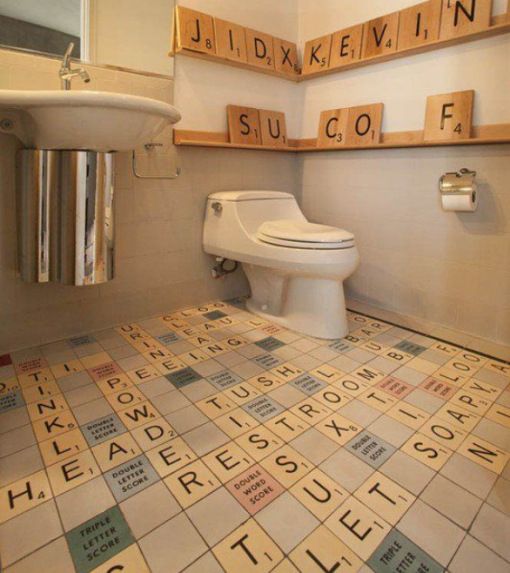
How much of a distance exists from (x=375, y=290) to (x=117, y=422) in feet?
4.69

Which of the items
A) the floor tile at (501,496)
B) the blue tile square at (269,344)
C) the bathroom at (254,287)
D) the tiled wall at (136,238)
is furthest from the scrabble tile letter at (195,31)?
the floor tile at (501,496)

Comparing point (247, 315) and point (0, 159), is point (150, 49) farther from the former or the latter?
→ point (247, 315)

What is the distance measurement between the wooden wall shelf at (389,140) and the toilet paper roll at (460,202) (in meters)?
0.21

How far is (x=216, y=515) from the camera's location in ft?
2.66

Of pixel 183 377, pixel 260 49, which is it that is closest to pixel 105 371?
pixel 183 377

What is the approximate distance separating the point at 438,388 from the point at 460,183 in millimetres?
820

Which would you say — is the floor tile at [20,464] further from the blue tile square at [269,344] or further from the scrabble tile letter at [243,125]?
the scrabble tile letter at [243,125]

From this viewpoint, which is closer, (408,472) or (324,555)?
(324,555)

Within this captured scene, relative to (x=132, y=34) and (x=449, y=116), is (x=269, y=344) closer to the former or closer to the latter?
(x=449, y=116)

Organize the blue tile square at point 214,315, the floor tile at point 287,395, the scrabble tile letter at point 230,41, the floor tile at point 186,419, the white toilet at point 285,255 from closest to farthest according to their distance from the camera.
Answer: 1. the floor tile at point 186,419
2. the floor tile at point 287,395
3. the white toilet at point 285,255
4. the scrabble tile letter at point 230,41
5. the blue tile square at point 214,315

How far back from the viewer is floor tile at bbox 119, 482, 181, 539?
0.78m

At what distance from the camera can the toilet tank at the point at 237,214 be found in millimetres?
1800

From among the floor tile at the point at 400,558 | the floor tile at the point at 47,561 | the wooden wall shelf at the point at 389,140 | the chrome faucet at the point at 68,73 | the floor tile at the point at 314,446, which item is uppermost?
the chrome faucet at the point at 68,73

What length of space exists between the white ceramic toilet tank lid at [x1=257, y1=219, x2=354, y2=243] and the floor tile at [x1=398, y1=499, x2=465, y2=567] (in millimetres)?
960
